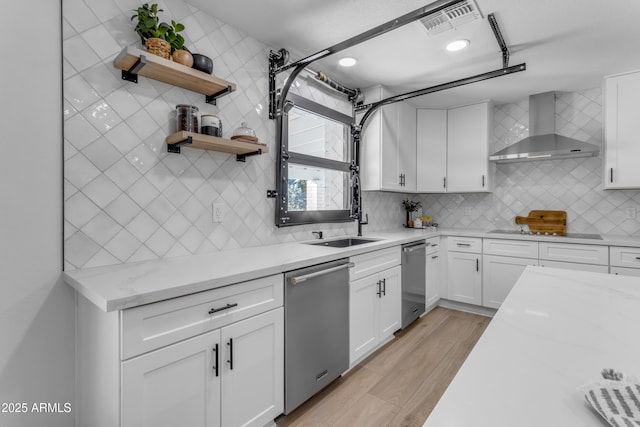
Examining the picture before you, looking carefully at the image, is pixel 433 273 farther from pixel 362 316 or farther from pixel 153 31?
pixel 153 31

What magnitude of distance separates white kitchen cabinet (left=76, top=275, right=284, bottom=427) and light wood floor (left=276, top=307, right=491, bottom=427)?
0.36 metres

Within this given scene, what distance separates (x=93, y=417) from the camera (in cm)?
131

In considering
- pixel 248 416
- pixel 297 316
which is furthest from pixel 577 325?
pixel 248 416

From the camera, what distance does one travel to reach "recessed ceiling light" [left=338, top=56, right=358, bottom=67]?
262 centimetres

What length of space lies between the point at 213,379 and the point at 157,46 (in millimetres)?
1633

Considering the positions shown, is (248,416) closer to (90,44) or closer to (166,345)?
(166,345)

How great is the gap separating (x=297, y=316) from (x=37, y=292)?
A: 1.20 meters

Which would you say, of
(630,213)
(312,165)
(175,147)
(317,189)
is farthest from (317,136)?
(630,213)

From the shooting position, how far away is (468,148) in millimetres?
3693

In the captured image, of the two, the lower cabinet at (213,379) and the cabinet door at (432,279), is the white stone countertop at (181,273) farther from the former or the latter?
the cabinet door at (432,279)

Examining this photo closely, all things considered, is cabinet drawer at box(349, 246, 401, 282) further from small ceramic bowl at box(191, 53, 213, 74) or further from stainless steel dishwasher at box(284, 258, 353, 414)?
small ceramic bowl at box(191, 53, 213, 74)

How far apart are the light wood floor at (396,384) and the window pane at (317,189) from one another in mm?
1333

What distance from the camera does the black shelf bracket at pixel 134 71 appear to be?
4.96ft

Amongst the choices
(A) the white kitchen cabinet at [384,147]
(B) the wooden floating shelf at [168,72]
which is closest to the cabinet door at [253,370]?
(B) the wooden floating shelf at [168,72]
